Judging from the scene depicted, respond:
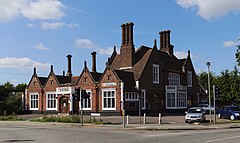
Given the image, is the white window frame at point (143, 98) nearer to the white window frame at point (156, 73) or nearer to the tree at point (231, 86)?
the white window frame at point (156, 73)

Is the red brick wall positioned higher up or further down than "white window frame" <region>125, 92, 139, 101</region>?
higher up

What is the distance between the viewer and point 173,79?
182 ft

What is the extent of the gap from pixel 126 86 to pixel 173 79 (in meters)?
12.9

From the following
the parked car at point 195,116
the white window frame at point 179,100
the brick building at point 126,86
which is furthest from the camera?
the white window frame at point 179,100

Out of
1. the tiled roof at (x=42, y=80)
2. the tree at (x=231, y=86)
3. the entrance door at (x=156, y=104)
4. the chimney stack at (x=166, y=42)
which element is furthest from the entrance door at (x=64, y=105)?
the tree at (x=231, y=86)

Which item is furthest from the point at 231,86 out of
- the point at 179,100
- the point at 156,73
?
the point at 156,73

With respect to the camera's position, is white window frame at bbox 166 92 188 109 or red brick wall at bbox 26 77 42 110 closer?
white window frame at bbox 166 92 188 109

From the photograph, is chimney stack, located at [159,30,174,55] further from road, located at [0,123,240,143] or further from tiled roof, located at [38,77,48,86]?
road, located at [0,123,240,143]

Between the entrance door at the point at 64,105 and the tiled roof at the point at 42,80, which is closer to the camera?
the entrance door at the point at 64,105

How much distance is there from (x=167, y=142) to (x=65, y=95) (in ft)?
116

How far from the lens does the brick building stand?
45.7m

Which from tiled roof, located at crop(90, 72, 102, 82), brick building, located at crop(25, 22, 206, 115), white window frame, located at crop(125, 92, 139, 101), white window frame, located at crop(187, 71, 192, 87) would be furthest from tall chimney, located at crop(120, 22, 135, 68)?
white window frame, located at crop(187, 71, 192, 87)

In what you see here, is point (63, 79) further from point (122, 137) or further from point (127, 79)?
point (122, 137)

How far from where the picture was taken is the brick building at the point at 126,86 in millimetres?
45688
